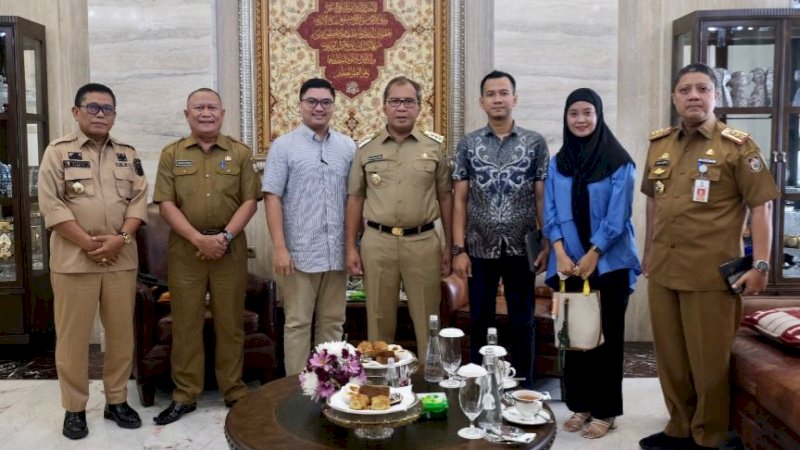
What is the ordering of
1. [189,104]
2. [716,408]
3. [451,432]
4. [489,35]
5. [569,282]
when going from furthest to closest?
[489,35], [189,104], [569,282], [716,408], [451,432]

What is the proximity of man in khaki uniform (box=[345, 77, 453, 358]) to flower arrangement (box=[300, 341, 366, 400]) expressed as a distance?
113 centimetres

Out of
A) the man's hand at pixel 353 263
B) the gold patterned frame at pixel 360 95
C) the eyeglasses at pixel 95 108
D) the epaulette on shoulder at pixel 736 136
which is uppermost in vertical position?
the gold patterned frame at pixel 360 95

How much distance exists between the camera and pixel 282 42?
472 centimetres

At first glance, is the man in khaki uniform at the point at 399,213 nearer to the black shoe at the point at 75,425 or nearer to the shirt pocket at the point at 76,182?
the shirt pocket at the point at 76,182

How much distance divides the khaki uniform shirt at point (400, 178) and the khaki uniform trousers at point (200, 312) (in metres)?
0.68

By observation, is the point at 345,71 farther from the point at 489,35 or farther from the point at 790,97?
the point at 790,97

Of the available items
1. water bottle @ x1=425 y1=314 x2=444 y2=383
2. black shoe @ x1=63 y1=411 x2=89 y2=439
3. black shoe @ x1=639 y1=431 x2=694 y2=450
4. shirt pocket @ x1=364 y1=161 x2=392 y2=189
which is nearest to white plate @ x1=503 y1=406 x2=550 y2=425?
water bottle @ x1=425 y1=314 x2=444 y2=383

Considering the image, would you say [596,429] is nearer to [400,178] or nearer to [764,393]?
[764,393]

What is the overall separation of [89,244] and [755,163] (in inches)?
108

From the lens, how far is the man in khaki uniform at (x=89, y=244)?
324 centimetres

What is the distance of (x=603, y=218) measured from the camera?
3.06 m

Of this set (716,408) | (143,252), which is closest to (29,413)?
(143,252)

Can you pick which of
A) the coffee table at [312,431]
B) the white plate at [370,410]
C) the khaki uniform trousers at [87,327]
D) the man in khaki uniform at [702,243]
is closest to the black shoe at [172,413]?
the khaki uniform trousers at [87,327]

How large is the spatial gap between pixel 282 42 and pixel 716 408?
3304mm
